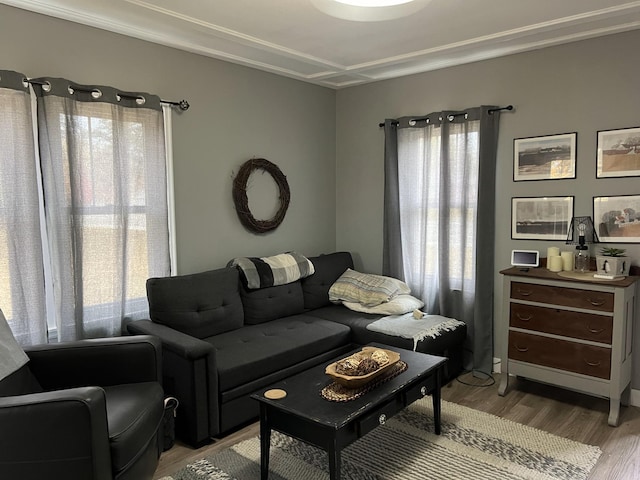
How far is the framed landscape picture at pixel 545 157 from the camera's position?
340 centimetres

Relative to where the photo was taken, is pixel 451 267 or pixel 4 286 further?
pixel 451 267

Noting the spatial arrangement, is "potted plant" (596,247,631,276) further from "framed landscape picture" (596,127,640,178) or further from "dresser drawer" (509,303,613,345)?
"framed landscape picture" (596,127,640,178)

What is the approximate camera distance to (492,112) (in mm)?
3691

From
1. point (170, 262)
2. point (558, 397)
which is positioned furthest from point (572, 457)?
point (170, 262)

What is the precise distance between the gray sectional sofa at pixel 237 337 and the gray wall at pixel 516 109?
83 cm

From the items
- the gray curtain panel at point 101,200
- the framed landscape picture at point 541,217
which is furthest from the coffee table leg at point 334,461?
the framed landscape picture at point 541,217

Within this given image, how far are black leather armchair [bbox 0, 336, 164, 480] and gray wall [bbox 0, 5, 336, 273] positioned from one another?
1.19 m

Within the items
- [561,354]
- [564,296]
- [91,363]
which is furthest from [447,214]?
[91,363]

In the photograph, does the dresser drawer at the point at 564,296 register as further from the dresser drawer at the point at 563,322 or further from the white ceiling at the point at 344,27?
the white ceiling at the point at 344,27

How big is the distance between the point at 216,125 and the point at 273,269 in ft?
4.05

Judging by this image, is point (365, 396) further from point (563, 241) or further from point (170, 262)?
point (563, 241)

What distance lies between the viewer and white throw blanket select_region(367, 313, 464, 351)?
11.1 ft

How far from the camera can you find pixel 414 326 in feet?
11.6

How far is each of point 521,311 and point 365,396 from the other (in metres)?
1.61
